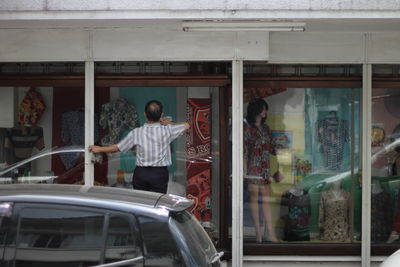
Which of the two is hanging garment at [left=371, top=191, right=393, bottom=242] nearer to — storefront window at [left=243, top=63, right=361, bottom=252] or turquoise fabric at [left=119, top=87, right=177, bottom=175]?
storefront window at [left=243, top=63, right=361, bottom=252]

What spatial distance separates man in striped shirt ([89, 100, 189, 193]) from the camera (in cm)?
857

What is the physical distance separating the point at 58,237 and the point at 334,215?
5596 millimetres

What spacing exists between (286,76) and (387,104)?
1.41m

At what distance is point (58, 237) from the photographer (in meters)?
4.82

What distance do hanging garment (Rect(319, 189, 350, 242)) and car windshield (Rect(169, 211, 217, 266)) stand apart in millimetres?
4551

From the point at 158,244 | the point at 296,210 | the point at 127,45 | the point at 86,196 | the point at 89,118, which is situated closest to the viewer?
the point at 158,244

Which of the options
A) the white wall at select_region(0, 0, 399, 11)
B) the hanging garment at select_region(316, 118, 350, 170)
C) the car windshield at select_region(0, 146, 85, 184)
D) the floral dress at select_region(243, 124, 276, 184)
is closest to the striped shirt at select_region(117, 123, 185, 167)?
the car windshield at select_region(0, 146, 85, 184)

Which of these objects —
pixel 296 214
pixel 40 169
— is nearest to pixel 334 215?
pixel 296 214

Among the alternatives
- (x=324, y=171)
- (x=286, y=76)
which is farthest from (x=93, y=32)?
(x=324, y=171)

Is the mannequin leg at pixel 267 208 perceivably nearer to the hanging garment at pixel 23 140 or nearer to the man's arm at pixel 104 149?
the man's arm at pixel 104 149

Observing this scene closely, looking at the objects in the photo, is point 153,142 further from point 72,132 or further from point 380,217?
point 380,217

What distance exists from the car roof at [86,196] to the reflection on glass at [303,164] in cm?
441

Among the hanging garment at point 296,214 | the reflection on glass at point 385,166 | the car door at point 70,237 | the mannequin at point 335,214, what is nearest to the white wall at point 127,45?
the reflection on glass at point 385,166

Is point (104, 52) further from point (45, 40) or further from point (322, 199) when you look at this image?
point (322, 199)
